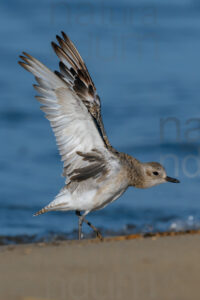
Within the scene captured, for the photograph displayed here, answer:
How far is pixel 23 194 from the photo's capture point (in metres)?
12.3

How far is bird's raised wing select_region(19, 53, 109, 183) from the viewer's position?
8.13 meters

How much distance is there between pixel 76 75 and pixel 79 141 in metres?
0.94

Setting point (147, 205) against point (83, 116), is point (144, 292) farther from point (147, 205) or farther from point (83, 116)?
point (147, 205)

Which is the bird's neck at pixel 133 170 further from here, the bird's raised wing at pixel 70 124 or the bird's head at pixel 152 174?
the bird's raised wing at pixel 70 124

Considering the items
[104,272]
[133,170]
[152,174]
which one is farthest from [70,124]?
[104,272]

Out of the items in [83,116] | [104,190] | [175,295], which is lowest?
[175,295]

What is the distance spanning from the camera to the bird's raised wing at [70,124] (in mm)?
8133

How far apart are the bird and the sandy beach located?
213 cm

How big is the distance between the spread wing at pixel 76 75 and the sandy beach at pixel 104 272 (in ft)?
9.64

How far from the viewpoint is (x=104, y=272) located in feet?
16.4

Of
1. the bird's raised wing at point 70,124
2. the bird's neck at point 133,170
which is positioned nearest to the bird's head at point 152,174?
the bird's neck at point 133,170

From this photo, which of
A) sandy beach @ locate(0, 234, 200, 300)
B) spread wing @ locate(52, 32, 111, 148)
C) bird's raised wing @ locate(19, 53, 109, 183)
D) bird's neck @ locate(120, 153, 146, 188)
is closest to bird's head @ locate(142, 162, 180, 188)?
bird's neck @ locate(120, 153, 146, 188)

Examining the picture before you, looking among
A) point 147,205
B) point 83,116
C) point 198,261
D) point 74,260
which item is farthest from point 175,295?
point 147,205

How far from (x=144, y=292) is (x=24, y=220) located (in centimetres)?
688
